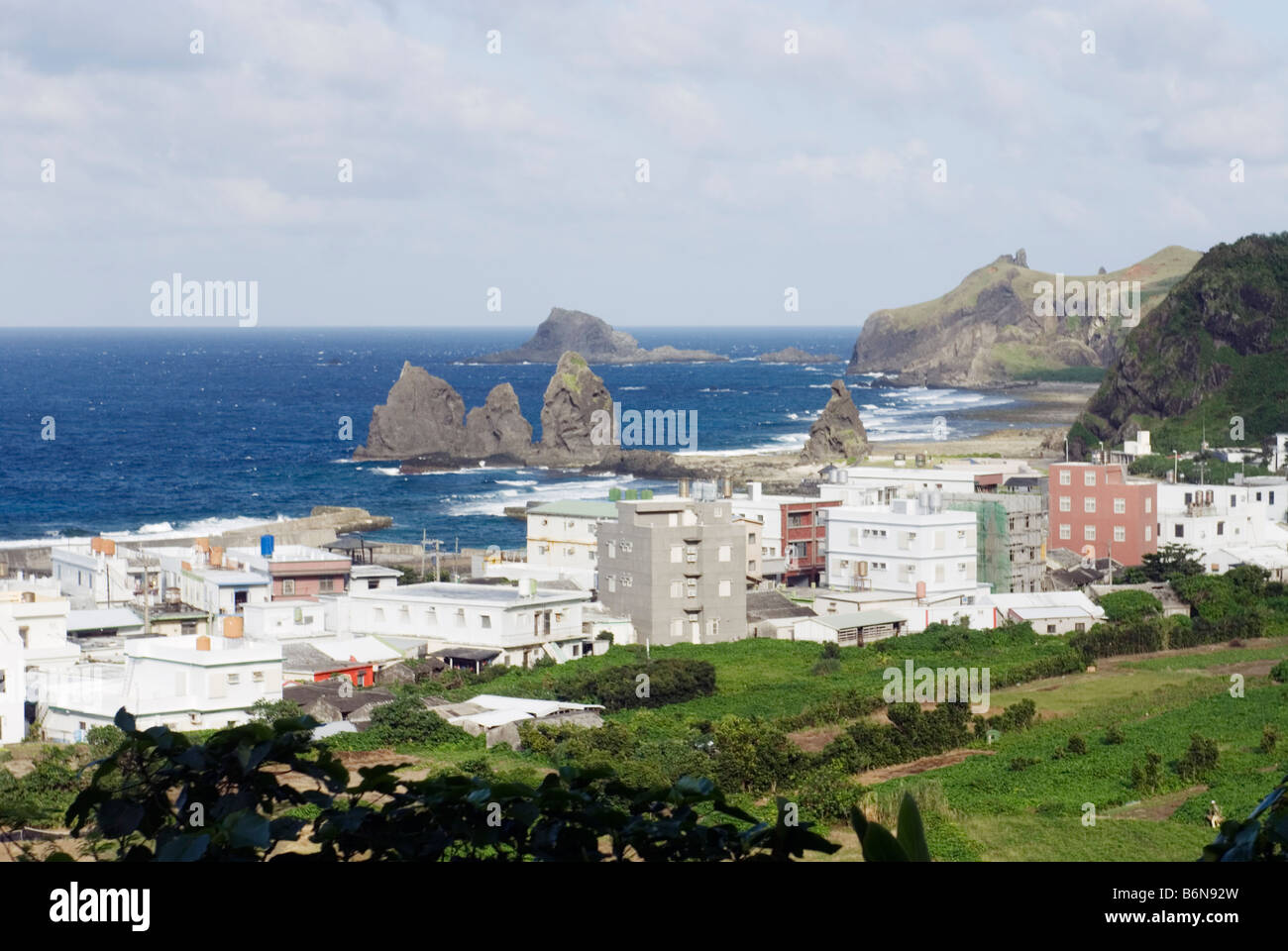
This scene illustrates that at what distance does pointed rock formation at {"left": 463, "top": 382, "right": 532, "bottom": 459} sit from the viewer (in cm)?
10450

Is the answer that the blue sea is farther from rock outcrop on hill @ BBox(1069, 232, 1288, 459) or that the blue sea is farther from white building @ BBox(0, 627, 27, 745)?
white building @ BBox(0, 627, 27, 745)

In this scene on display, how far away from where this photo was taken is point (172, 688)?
28641 millimetres

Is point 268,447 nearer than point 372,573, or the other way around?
point 372,573

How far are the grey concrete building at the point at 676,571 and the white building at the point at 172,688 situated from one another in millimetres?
12124

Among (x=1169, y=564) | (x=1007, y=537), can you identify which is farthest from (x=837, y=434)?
(x=1007, y=537)

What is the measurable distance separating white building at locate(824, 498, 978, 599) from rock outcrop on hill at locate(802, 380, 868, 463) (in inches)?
2020

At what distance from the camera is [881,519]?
4444cm

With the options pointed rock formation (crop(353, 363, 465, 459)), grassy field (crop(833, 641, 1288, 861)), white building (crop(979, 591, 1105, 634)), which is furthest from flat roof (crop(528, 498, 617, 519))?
pointed rock formation (crop(353, 363, 465, 459))

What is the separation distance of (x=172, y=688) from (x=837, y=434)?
7290 centimetres

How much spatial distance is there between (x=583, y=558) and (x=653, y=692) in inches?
635

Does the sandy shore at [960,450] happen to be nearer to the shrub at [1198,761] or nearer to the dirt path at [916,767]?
the dirt path at [916,767]

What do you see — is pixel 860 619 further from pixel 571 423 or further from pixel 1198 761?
pixel 571 423
